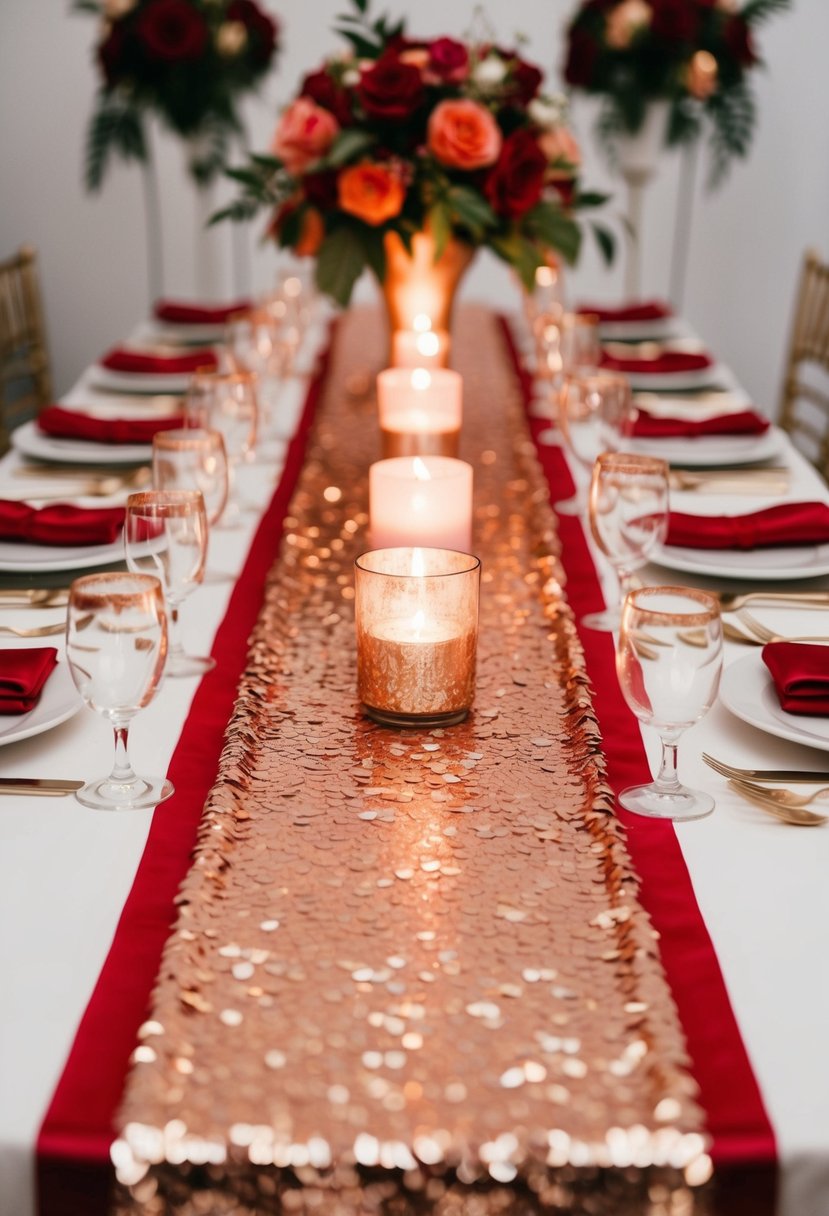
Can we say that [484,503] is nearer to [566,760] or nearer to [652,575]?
[652,575]

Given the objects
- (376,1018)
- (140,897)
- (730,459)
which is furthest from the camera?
(730,459)

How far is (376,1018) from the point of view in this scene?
2.48 feet

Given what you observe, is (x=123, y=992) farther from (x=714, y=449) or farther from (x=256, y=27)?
(x=256, y=27)

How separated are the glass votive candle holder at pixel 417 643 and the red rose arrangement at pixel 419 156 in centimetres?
105

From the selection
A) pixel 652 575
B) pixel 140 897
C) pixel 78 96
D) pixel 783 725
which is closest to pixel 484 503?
pixel 652 575

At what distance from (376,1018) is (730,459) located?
1.43m

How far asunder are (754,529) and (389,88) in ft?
3.05

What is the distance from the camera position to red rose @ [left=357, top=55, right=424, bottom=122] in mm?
2020

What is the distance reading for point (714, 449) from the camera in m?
2.12

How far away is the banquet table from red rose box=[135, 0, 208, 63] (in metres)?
2.29

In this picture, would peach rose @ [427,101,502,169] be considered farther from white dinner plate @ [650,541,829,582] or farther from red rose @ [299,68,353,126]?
white dinner plate @ [650,541,829,582]

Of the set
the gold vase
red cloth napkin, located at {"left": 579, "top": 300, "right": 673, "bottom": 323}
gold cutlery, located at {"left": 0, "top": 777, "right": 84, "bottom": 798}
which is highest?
the gold vase

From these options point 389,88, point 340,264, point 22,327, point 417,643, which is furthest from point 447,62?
point 22,327

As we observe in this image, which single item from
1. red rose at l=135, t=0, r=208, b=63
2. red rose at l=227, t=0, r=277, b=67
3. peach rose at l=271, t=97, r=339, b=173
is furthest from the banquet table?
red rose at l=227, t=0, r=277, b=67
